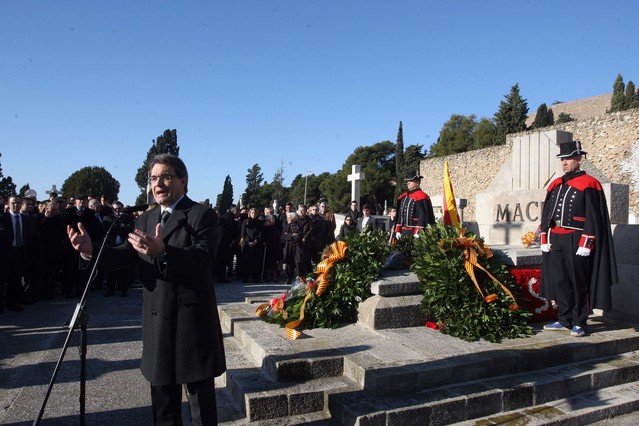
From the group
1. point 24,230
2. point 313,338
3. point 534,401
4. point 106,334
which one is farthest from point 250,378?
point 24,230

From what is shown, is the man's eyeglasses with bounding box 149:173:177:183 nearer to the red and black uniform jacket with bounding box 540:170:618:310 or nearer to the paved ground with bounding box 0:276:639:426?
the paved ground with bounding box 0:276:639:426

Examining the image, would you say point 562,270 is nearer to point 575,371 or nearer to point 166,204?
point 575,371

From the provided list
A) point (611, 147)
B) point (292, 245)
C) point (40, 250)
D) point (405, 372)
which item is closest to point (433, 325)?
point (405, 372)

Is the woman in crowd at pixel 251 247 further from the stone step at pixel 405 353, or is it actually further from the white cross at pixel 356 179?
the white cross at pixel 356 179

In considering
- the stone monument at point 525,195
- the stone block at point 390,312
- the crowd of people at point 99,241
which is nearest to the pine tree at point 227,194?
the crowd of people at point 99,241

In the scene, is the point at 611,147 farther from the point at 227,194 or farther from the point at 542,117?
the point at 227,194

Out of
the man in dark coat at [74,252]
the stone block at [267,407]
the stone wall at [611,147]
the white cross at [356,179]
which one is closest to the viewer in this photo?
the stone block at [267,407]

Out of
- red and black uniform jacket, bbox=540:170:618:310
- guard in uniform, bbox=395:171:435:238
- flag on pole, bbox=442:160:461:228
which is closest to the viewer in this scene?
red and black uniform jacket, bbox=540:170:618:310

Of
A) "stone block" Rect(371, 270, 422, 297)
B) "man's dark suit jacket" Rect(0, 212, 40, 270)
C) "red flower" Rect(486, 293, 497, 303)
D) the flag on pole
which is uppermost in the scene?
the flag on pole

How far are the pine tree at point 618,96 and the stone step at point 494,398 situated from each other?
57904 millimetres

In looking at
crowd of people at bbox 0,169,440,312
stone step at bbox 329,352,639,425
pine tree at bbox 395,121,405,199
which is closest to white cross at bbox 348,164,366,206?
crowd of people at bbox 0,169,440,312

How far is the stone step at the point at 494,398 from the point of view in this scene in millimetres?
3398

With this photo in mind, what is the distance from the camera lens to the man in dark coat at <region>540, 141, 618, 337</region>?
4.93 metres

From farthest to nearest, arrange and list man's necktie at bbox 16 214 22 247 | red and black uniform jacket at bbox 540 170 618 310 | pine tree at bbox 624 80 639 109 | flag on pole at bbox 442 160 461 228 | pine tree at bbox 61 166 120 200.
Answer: pine tree at bbox 624 80 639 109 → pine tree at bbox 61 166 120 200 → man's necktie at bbox 16 214 22 247 → flag on pole at bbox 442 160 461 228 → red and black uniform jacket at bbox 540 170 618 310
